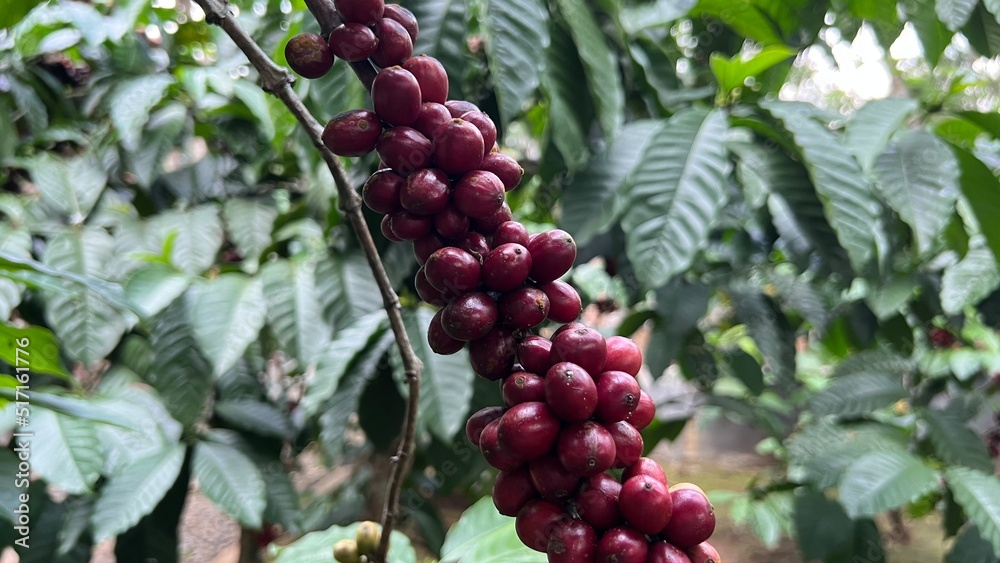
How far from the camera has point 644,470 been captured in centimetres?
28

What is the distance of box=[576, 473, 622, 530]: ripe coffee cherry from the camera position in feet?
0.89

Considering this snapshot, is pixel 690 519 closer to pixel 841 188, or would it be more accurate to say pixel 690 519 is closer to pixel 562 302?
pixel 562 302

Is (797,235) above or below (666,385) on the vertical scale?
above

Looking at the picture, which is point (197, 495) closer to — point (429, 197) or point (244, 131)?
point (244, 131)

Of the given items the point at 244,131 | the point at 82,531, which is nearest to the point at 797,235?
the point at 244,131

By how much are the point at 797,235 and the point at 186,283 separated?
93 cm

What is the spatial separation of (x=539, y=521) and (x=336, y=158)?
0.70ft

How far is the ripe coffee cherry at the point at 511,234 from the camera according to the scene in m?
0.30

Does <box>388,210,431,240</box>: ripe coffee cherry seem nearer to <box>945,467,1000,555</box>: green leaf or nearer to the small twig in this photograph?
the small twig

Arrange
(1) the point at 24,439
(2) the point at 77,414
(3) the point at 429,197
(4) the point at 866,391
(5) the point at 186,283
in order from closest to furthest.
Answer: (3) the point at 429,197 → (2) the point at 77,414 → (1) the point at 24,439 → (5) the point at 186,283 → (4) the point at 866,391

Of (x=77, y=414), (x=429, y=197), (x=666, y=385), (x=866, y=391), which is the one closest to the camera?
(x=429, y=197)

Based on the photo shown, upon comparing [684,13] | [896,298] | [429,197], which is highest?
[429,197]

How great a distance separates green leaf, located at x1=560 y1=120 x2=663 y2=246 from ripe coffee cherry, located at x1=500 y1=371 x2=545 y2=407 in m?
0.54

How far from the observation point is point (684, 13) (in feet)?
2.99
